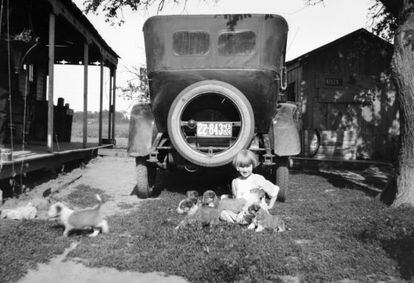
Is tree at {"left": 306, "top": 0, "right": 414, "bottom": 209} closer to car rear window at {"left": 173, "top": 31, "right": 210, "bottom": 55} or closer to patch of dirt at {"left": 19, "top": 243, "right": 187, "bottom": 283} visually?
car rear window at {"left": 173, "top": 31, "right": 210, "bottom": 55}

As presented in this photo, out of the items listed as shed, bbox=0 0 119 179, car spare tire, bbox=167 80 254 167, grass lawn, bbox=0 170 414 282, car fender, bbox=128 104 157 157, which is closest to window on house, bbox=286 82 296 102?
shed, bbox=0 0 119 179

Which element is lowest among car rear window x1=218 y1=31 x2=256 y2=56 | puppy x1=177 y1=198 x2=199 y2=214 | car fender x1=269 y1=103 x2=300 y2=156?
puppy x1=177 y1=198 x2=199 y2=214

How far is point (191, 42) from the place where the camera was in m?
6.31

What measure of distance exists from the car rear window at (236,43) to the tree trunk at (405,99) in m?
2.06

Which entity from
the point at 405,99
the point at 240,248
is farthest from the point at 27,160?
the point at 405,99

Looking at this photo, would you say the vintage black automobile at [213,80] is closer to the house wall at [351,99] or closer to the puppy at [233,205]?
the puppy at [233,205]

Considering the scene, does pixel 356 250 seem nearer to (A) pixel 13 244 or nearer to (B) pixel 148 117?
(A) pixel 13 244

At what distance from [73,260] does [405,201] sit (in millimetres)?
4358

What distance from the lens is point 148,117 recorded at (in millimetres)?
6484

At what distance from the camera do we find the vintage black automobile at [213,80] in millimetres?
6055

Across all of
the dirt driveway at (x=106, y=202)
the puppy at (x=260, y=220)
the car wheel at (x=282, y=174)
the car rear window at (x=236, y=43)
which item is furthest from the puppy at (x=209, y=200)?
the car rear window at (x=236, y=43)

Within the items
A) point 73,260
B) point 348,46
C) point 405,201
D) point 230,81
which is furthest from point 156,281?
point 348,46

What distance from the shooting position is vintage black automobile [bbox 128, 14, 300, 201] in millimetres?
6055

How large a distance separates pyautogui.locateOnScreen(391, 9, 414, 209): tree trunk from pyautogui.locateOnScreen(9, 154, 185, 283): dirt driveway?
373 centimetres
